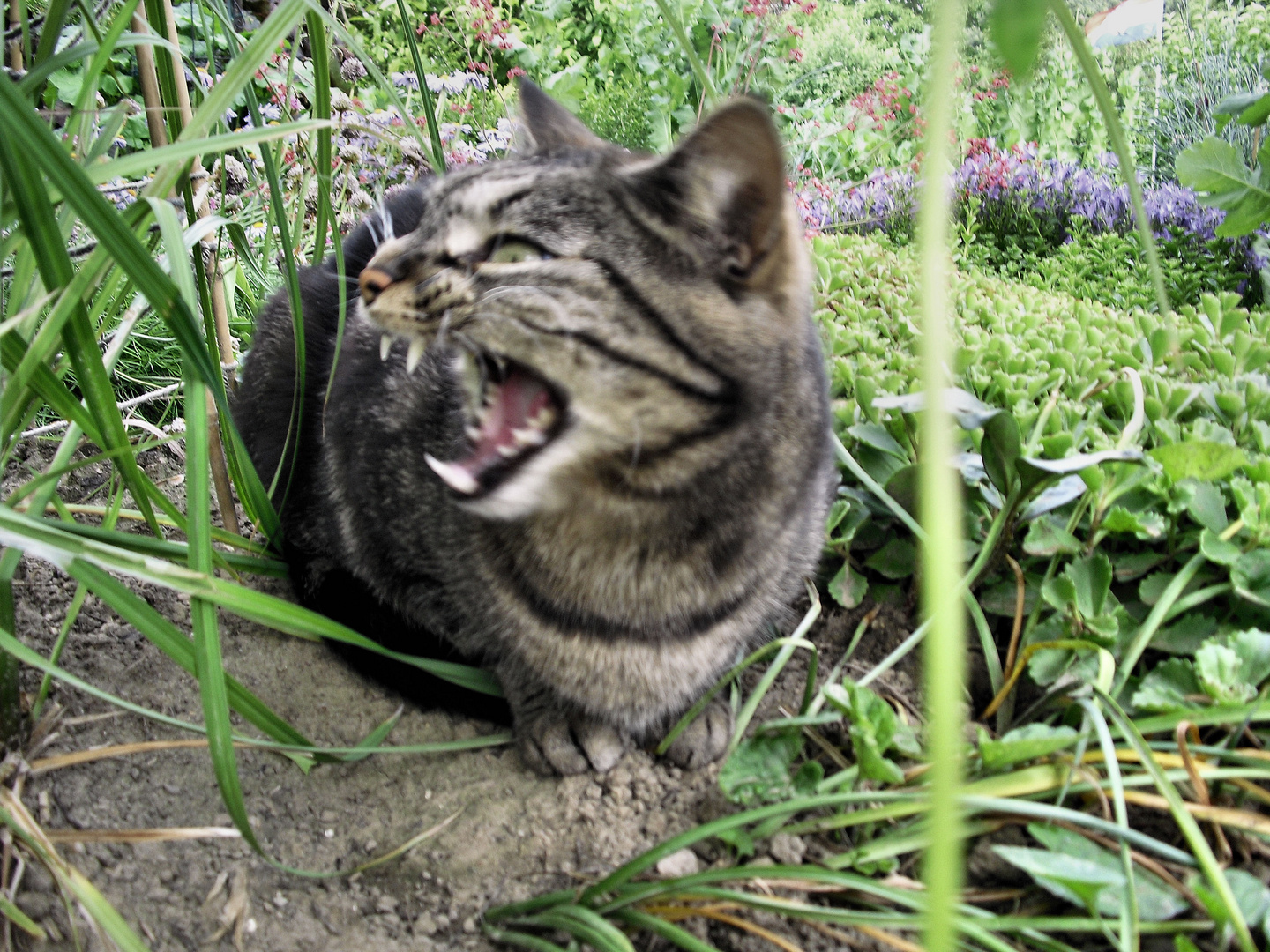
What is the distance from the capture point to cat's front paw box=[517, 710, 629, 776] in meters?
1.36

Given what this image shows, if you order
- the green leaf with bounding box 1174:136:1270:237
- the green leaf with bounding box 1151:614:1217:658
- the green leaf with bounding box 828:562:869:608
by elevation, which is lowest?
the green leaf with bounding box 828:562:869:608

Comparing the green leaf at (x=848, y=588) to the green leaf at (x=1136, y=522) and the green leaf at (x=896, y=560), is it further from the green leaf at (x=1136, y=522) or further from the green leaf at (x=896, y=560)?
the green leaf at (x=1136, y=522)

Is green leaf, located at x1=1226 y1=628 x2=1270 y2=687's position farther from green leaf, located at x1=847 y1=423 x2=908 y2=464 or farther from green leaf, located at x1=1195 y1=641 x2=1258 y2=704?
green leaf, located at x1=847 y1=423 x2=908 y2=464

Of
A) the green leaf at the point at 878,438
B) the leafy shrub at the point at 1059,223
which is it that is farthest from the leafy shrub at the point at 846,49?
the green leaf at the point at 878,438

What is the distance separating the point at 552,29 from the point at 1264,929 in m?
3.81

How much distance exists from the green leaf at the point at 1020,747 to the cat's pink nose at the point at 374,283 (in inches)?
36.6

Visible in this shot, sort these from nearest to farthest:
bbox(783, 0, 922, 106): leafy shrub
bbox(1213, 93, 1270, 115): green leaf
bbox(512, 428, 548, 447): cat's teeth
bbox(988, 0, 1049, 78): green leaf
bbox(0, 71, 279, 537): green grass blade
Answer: bbox(988, 0, 1049, 78): green leaf < bbox(0, 71, 279, 537): green grass blade < bbox(512, 428, 548, 447): cat's teeth < bbox(1213, 93, 1270, 115): green leaf < bbox(783, 0, 922, 106): leafy shrub

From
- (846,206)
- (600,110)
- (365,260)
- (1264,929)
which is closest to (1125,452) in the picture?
(1264,929)

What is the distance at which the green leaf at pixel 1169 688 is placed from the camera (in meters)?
1.17

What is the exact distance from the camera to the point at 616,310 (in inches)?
41.2

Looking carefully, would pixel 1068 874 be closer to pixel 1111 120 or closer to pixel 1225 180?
pixel 1111 120

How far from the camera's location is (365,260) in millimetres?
1836

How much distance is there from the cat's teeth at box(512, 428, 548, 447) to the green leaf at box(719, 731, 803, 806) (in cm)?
50

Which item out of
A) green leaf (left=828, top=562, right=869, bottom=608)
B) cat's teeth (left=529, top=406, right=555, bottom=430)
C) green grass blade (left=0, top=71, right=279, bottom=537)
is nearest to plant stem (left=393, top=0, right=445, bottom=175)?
green grass blade (left=0, top=71, right=279, bottom=537)
